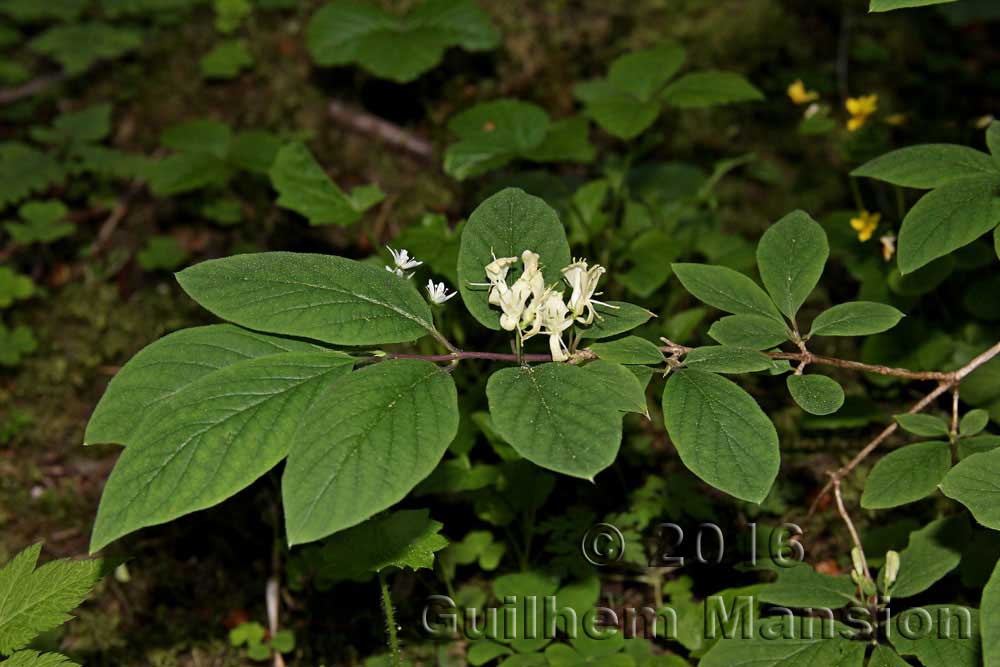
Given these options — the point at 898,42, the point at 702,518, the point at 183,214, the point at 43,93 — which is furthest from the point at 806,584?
the point at 43,93

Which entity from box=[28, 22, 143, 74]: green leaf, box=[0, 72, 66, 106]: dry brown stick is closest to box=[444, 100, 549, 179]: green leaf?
box=[28, 22, 143, 74]: green leaf

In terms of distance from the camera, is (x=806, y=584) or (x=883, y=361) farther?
(x=883, y=361)

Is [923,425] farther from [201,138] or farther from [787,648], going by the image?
[201,138]

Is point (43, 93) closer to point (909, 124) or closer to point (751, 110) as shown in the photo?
point (751, 110)

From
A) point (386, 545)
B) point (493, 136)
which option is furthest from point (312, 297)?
point (493, 136)

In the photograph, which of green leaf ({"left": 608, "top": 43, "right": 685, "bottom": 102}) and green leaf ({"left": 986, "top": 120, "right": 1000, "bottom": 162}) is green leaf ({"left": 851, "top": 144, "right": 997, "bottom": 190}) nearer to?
green leaf ({"left": 986, "top": 120, "right": 1000, "bottom": 162})

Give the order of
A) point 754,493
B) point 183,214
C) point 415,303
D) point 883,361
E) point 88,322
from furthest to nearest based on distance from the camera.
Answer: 1. point 183,214
2. point 88,322
3. point 883,361
4. point 415,303
5. point 754,493
